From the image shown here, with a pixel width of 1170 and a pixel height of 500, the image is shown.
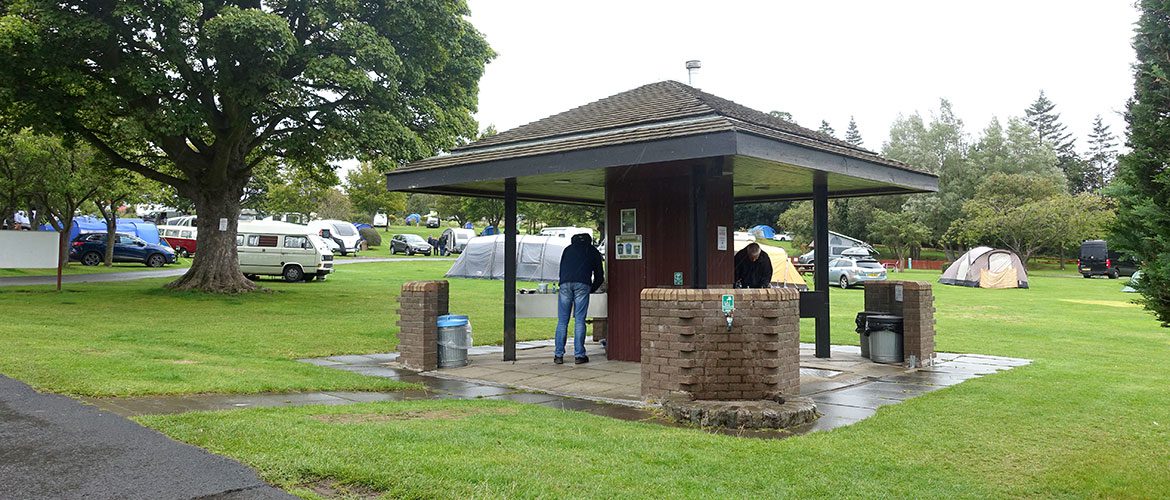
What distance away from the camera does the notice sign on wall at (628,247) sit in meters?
10.9

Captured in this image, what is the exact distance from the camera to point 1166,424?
6875mm

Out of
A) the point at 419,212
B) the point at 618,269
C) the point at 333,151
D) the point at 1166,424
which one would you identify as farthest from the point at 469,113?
the point at 419,212

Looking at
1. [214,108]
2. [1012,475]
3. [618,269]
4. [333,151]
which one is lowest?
[1012,475]

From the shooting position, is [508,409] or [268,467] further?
[508,409]

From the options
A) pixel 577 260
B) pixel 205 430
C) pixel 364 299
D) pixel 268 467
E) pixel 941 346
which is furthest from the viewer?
pixel 364 299

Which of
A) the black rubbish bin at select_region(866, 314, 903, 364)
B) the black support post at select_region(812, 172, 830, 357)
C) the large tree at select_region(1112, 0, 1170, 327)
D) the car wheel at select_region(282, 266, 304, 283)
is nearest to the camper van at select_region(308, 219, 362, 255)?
the car wheel at select_region(282, 266, 304, 283)

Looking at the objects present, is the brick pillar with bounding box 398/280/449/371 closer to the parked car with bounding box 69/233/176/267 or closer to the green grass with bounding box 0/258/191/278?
the green grass with bounding box 0/258/191/278

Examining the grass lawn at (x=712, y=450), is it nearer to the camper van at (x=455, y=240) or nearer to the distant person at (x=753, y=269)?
the distant person at (x=753, y=269)

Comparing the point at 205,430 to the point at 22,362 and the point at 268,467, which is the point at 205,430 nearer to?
the point at 268,467

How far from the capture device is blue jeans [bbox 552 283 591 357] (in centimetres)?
Answer: 1073

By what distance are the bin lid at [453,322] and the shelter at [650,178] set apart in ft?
2.02

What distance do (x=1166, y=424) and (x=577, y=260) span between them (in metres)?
6.46

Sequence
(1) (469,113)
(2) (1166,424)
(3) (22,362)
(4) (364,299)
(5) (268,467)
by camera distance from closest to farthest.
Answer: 1. (5) (268,467)
2. (2) (1166,424)
3. (3) (22,362)
4. (4) (364,299)
5. (1) (469,113)

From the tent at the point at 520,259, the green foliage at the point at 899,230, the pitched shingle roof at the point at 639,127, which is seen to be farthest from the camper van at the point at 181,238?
the green foliage at the point at 899,230
